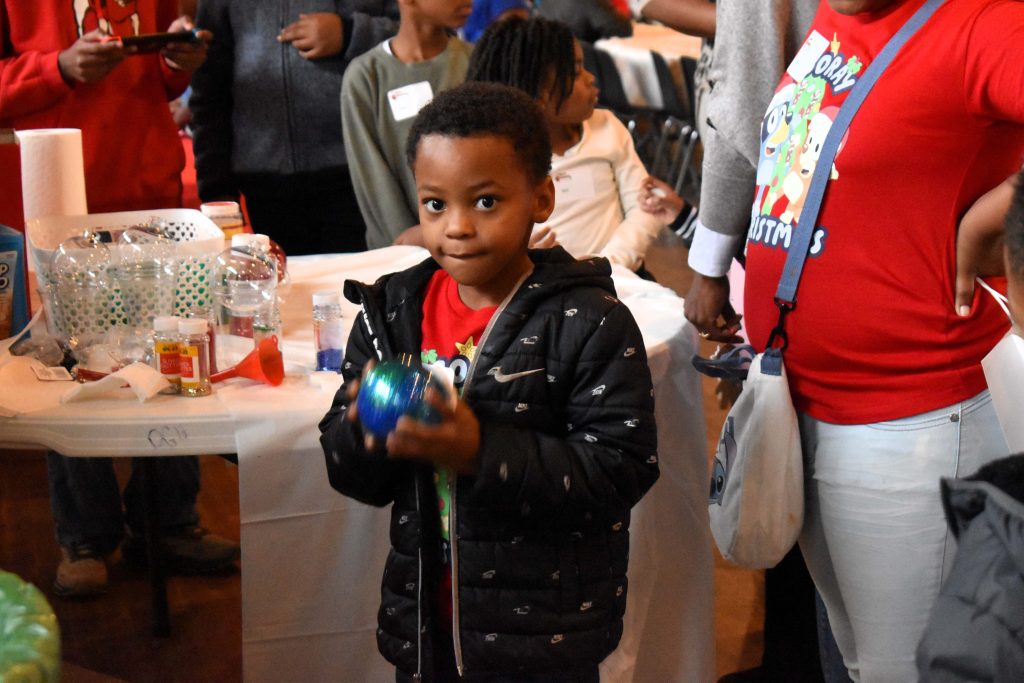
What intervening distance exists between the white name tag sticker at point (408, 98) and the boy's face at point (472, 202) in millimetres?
1714

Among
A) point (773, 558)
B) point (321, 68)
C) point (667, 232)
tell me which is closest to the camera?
point (773, 558)

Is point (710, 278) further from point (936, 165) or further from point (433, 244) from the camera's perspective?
point (433, 244)

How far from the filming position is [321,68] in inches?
139

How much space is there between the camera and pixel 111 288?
2045mm

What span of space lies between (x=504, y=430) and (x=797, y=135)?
0.66 meters

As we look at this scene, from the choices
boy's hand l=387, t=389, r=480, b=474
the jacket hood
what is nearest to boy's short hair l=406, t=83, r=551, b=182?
the jacket hood

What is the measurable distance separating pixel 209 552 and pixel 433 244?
207 cm

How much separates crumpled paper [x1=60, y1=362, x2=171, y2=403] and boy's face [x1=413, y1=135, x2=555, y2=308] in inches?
25.6

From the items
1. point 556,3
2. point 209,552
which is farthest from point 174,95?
point 556,3

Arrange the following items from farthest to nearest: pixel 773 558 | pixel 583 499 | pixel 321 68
Result: pixel 321 68
pixel 773 558
pixel 583 499

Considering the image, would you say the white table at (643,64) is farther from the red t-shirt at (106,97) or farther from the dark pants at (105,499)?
the dark pants at (105,499)

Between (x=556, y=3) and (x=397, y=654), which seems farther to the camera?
(x=556, y=3)

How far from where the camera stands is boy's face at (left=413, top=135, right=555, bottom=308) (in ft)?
4.78

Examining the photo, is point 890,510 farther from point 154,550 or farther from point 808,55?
point 154,550
